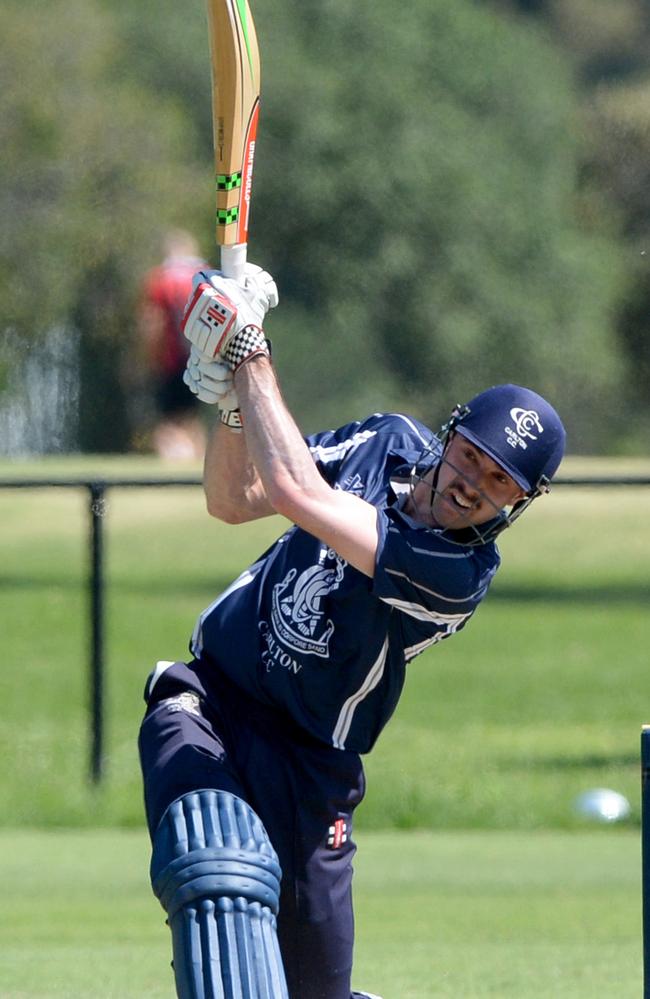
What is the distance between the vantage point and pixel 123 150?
114 feet

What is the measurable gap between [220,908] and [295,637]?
0.74m

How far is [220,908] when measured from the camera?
14.9 feet

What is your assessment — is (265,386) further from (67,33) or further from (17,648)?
(67,33)

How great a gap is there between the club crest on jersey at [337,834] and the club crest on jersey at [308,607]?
50 cm

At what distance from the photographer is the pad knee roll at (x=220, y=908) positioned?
4520 mm

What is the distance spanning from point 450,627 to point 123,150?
30637 mm

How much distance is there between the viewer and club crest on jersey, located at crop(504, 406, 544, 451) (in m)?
4.85

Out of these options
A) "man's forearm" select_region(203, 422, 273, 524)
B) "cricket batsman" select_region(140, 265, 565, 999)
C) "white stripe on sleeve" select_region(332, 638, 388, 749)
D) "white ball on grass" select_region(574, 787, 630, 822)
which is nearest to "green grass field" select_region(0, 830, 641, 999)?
"white ball on grass" select_region(574, 787, 630, 822)

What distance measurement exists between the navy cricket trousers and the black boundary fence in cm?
425

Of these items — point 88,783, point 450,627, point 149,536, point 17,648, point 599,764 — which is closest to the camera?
point 450,627

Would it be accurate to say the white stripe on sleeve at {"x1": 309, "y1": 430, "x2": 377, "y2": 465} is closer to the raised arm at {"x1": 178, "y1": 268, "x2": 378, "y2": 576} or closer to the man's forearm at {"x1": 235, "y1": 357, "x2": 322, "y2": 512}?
the raised arm at {"x1": 178, "y1": 268, "x2": 378, "y2": 576}

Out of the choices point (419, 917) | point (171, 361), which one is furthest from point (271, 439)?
point (171, 361)

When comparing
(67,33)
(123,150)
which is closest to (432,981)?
(123,150)

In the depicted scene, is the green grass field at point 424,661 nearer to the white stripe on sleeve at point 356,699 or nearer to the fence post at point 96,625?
the fence post at point 96,625
